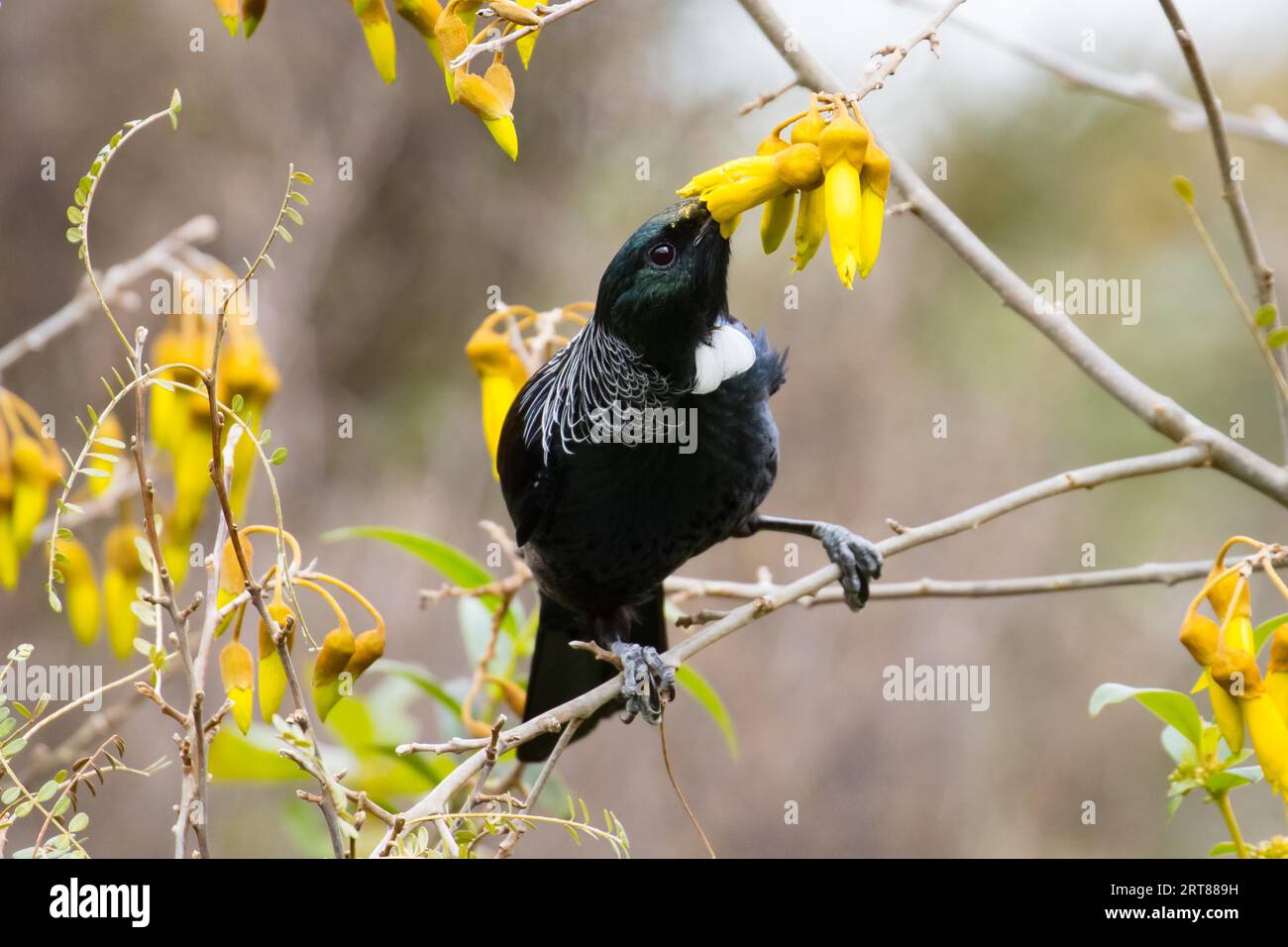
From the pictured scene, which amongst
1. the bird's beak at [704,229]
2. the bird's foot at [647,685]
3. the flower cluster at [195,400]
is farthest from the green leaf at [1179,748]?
the flower cluster at [195,400]

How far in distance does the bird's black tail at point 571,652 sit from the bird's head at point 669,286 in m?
0.62

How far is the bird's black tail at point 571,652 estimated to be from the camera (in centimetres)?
228

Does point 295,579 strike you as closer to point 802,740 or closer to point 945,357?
point 802,740

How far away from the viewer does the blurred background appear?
202 inches

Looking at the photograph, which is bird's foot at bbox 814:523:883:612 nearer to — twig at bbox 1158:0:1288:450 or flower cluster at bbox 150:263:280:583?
twig at bbox 1158:0:1288:450

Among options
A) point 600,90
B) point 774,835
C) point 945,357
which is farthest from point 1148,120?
point 774,835

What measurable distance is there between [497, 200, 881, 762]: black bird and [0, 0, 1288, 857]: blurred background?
8.31 feet

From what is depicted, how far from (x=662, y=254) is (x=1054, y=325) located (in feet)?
1.96

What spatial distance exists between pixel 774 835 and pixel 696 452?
3.92 meters

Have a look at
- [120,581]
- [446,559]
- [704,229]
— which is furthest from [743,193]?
[120,581]

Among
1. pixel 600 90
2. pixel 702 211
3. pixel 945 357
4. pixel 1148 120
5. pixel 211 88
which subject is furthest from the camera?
pixel 1148 120

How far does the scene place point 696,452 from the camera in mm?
2078

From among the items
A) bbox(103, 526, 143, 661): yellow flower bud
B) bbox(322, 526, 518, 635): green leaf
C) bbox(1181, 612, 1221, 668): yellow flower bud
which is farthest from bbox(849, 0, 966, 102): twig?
bbox(103, 526, 143, 661): yellow flower bud

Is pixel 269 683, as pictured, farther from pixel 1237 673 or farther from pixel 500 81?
pixel 1237 673
